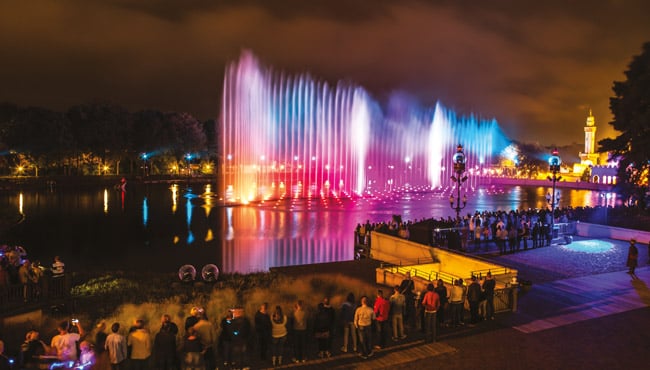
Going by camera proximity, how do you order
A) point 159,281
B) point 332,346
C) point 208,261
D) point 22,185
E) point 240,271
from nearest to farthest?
point 332,346 < point 159,281 < point 240,271 < point 208,261 < point 22,185

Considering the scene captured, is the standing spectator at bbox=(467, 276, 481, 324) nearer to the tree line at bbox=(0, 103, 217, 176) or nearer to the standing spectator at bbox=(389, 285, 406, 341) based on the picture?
the standing spectator at bbox=(389, 285, 406, 341)

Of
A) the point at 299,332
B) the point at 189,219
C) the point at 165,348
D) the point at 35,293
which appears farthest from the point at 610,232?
the point at 189,219

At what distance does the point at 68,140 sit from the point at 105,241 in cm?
6520

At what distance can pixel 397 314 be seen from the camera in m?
11.6

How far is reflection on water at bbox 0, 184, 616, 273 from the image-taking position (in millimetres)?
26781

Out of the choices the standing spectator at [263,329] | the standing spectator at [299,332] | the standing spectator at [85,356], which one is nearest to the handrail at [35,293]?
the standing spectator at [85,356]

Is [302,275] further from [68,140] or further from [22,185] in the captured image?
[68,140]

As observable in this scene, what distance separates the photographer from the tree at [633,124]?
36312mm

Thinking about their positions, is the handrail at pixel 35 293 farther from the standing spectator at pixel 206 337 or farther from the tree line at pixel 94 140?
the tree line at pixel 94 140

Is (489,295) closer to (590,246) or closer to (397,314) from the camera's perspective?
(397,314)

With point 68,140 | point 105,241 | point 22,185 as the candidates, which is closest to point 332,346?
point 105,241

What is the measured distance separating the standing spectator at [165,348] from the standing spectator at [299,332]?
253 centimetres

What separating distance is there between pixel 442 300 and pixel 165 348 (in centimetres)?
680

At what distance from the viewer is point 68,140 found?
286 feet
